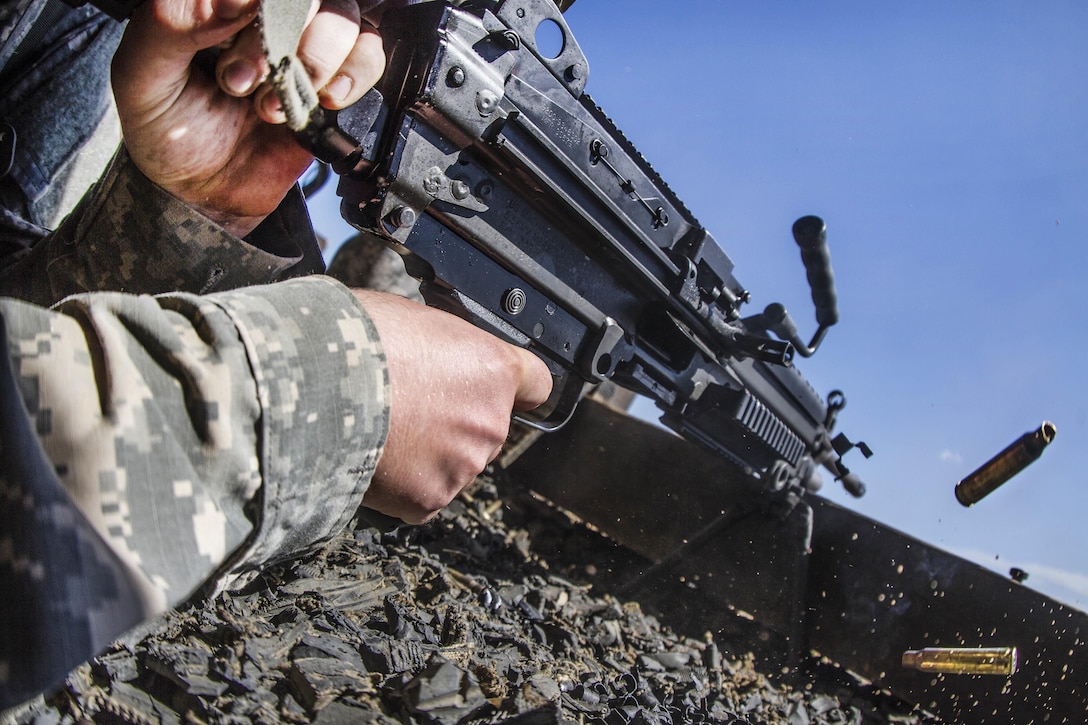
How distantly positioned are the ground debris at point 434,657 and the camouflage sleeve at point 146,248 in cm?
87

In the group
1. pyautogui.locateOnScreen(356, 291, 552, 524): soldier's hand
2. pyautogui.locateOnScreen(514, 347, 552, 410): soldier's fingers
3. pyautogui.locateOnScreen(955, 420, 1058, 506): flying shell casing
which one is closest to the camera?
pyautogui.locateOnScreen(356, 291, 552, 524): soldier's hand

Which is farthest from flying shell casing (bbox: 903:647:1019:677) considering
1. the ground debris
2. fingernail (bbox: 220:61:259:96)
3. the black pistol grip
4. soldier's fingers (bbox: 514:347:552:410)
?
fingernail (bbox: 220:61:259:96)

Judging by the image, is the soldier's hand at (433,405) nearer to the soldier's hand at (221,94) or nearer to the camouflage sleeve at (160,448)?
the camouflage sleeve at (160,448)

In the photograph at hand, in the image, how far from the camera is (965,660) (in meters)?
2.99

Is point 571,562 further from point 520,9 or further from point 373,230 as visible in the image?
point 520,9

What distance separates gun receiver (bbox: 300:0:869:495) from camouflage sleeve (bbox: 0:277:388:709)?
0.85m

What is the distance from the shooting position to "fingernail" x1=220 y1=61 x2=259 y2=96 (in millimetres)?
1359

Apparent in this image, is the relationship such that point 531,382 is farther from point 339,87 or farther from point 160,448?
point 160,448

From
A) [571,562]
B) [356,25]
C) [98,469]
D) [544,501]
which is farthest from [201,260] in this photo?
[544,501]

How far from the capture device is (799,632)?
3.45 m

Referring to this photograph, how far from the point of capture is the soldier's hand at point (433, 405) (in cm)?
108

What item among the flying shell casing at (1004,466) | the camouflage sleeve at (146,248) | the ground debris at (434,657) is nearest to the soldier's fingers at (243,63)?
the camouflage sleeve at (146,248)

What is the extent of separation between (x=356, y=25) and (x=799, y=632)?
3485mm

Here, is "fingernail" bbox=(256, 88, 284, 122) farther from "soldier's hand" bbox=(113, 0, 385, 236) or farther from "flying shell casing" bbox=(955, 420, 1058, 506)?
"flying shell casing" bbox=(955, 420, 1058, 506)
